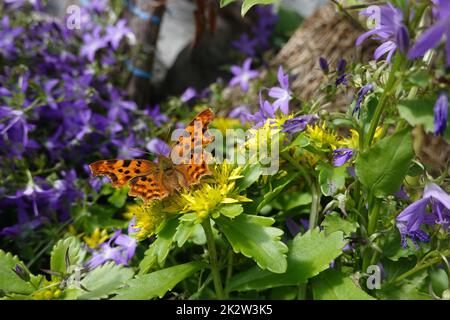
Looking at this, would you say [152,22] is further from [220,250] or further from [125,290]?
[125,290]

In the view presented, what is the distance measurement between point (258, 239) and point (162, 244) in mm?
178

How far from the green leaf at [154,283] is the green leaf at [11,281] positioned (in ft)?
0.71

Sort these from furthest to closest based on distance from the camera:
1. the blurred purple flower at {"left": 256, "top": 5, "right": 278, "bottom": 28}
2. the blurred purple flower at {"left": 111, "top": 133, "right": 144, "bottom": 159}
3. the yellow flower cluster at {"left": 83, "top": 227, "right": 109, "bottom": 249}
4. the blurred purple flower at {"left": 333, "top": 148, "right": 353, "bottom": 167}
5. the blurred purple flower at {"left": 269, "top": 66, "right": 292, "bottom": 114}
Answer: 1. the blurred purple flower at {"left": 256, "top": 5, "right": 278, "bottom": 28}
2. the blurred purple flower at {"left": 111, "top": 133, "right": 144, "bottom": 159}
3. the yellow flower cluster at {"left": 83, "top": 227, "right": 109, "bottom": 249}
4. the blurred purple flower at {"left": 269, "top": 66, "right": 292, "bottom": 114}
5. the blurred purple flower at {"left": 333, "top": 148, "right": 353, "bottom": 167}

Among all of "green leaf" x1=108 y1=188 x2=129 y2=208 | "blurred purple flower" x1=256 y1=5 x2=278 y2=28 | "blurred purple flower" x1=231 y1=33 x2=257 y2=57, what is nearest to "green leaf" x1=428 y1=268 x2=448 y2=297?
"green leaf" x1=108 y1=188 x2=129 y2=208

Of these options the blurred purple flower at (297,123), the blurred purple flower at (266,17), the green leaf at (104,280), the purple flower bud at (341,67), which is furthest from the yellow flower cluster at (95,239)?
the blurred purple flower at (266,17)

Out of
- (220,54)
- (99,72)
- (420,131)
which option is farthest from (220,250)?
(220,54)

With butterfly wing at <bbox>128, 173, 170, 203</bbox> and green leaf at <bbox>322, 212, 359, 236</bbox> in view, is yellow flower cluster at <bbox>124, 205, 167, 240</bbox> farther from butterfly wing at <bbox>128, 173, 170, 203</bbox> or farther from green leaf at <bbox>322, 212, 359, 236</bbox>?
green leaf at <bbox>322, 212, 359, 236</bbox>

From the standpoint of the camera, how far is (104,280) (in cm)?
119

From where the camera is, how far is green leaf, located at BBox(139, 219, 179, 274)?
3.44 feet

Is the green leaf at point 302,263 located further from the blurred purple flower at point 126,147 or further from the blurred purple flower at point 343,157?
the blurred purple flower at point 126,147

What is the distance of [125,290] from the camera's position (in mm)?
1066

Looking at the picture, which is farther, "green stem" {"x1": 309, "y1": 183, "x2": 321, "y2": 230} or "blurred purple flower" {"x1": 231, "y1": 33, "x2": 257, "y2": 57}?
"blurred purple flower" {"x1": 231, "y1": 33, "x2": 257, "y2": 57}

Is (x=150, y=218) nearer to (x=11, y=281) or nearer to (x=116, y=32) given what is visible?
(x=11, y=281)

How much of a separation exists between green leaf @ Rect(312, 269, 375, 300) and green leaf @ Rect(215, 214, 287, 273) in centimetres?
10
